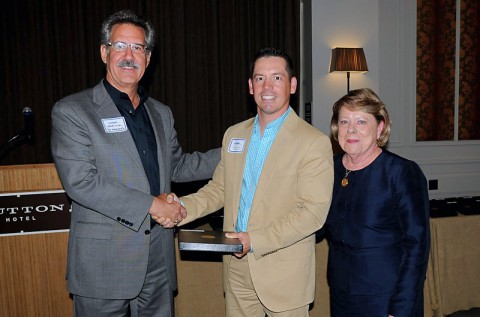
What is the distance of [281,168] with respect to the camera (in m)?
1.94

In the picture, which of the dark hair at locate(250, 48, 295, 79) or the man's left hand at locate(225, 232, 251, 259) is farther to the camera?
the dark hair at locate(250, 48, 295, 79)

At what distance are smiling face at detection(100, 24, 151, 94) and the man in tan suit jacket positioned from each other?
59 centimetres

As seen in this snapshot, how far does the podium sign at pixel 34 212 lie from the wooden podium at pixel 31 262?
0.11ft

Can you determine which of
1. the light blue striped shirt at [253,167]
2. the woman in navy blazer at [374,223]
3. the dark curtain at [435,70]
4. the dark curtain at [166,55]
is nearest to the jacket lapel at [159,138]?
the light blue striped shirt at [253,167]

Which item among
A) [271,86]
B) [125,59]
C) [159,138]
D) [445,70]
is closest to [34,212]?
[159,138]

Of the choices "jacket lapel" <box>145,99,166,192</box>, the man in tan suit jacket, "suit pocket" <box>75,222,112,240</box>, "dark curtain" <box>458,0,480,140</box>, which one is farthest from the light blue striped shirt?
"dark curtain" <box>458,0,480,140</box>

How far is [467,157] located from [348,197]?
17.7 feet

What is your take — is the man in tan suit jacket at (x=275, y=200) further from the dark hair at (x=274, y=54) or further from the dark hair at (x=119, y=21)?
the dark hair at (x=119, y=21)

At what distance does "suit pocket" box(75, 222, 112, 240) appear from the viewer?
2.03 meters

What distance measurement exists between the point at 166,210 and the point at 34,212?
0.88 meters

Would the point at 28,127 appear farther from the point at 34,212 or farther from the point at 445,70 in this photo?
the point at 445,70

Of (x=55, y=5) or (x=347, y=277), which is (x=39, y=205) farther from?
(x=55, y=5)

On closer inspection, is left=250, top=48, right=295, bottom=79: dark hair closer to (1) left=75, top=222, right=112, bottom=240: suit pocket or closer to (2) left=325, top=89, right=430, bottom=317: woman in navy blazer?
(2) left=325, top=89, right=430, bottom=317: woman in navy blazer

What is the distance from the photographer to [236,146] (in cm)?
214
